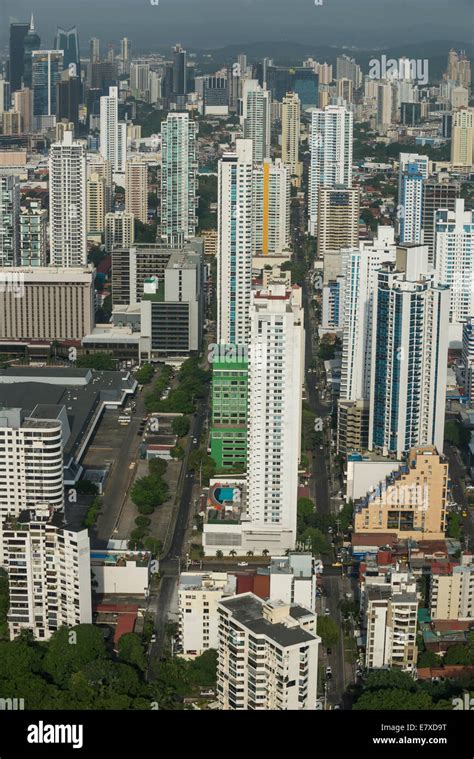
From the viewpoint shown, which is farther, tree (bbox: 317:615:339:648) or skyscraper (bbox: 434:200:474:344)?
skyscraper (bbox: 434:200:474:344)

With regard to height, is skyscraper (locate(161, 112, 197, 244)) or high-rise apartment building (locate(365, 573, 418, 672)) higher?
skyscraper (locate(161, 112, 197, 244))

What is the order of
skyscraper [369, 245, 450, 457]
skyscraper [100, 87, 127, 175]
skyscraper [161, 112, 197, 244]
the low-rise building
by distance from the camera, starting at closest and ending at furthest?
the low-rise building, skyscraper [369, 245, 450, 457], skyscraper [161, 112, 197, 244], skyscraper [100, 87, 127, 175]

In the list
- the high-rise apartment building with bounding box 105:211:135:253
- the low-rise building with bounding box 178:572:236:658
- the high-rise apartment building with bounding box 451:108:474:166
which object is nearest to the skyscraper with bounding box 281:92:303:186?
the high-rise apartment building with bounding box 451:108:474:166

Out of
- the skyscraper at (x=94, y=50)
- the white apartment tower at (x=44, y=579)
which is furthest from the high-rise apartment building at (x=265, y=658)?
the skyscraper at (x=94, y=50)

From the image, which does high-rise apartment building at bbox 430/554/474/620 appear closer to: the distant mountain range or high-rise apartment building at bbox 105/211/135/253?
the distant mountain range

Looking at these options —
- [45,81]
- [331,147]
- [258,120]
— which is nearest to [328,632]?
[45,81]

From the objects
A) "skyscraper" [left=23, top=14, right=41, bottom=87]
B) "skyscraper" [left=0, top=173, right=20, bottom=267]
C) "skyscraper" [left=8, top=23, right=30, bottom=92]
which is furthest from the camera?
"skyscraper" [left=0, top=173, right=20, bottom=267]
